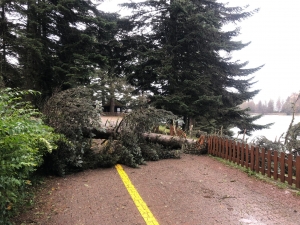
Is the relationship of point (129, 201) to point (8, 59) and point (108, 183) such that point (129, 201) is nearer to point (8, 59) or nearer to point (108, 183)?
point (108, 183)

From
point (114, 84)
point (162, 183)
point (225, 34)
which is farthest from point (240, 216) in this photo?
point (114, 84)

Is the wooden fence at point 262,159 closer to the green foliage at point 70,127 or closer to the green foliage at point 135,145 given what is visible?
the green foliage at point 135,145

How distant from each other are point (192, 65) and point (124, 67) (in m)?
4.93

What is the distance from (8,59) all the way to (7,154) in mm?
13167

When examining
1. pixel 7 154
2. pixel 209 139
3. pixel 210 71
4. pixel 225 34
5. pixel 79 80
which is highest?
pixel 225 34

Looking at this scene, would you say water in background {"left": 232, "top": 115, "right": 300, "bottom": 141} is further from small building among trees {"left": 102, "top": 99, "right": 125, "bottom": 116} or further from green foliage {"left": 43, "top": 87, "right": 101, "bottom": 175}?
small building among trees {"left": 102, "top": 99, "right": 125, "bottom": 116}

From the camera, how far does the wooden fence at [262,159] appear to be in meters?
4.89

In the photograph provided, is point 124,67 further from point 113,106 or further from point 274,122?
point 113,106

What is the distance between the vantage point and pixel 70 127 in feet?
17.8

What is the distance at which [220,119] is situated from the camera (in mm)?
14633

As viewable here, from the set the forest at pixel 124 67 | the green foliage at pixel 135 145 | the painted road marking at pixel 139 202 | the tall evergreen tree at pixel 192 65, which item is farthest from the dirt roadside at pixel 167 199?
the tall evergreen tree at pixel 192 65

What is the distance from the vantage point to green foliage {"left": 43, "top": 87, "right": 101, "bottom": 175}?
5.24 meters

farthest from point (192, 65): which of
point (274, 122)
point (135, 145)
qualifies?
point (135, 145)

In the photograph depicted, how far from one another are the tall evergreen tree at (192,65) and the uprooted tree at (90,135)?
18.3 feet
